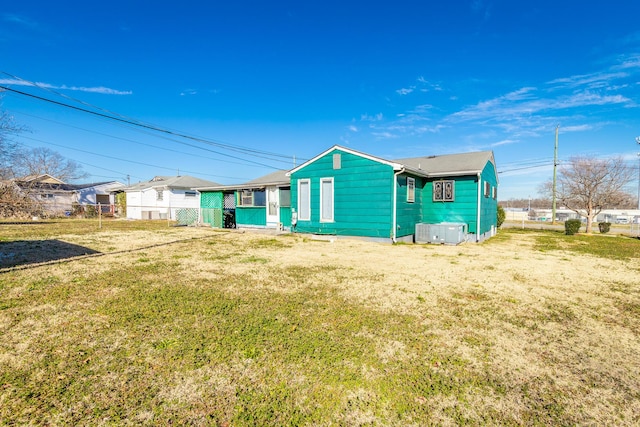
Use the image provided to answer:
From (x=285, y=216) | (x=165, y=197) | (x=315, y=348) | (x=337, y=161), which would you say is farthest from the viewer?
(x=165, y=197)

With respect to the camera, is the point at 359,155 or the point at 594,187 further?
the point at 594,187

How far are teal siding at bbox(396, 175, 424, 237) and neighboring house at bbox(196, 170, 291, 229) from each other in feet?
18.5

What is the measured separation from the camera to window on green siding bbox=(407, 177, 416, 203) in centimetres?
1238

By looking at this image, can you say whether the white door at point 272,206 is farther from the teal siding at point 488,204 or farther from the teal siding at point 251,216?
the teal siding at point 488,204

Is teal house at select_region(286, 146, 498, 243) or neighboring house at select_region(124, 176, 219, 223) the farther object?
neighboring house at select_region(124, 176, 219, 223)

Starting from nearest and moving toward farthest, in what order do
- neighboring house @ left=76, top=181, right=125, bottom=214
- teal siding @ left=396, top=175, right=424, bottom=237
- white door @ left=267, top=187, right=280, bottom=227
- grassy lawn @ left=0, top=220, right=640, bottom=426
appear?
grassy lawn @ left=0, top=220, right=640, bottom=426 → teal siding @ left=396, top=175, right=424, bottom=237 → white door @ left=267, top=187, right=280, bottom=227 → neighboring house @ left=76, top=181, right=125, bottom=214

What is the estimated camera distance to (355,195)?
Answer: 39.8 feet

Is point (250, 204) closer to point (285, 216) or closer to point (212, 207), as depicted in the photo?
point (285, 216)

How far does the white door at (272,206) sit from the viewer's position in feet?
52.7

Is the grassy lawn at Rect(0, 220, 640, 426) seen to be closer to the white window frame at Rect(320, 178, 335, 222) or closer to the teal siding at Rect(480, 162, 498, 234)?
the white window frame at Rect(320, 178, 335, 222)

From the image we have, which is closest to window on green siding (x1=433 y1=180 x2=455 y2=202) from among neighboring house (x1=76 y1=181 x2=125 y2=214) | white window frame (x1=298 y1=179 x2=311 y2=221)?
white window frame (x1=298 y1=179 x2=311 y2=221)

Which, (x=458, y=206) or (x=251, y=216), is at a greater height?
(x=458, y=206)

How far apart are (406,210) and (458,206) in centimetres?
259

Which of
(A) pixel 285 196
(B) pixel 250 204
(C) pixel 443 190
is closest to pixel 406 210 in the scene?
(C) pixel 443 190
